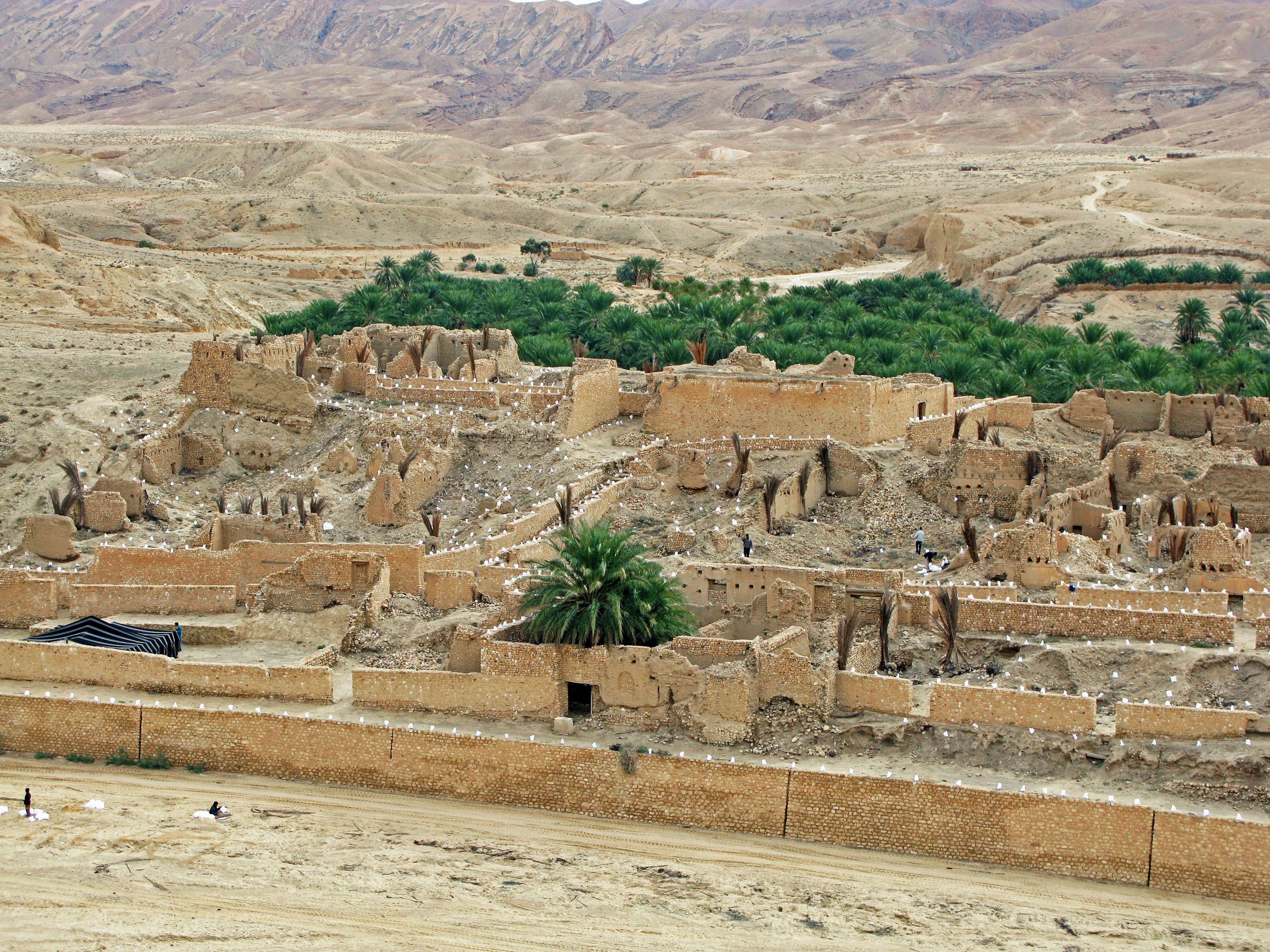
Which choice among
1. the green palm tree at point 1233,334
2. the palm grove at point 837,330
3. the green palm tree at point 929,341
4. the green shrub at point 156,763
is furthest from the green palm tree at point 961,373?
the green shrub at point 156,763

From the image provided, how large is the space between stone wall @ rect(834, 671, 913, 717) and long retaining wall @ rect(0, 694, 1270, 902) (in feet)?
5.17

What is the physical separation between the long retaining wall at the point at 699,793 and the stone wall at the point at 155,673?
0.74 metres

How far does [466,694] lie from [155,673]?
4.66 meters

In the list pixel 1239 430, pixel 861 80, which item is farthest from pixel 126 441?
pixel 861 80

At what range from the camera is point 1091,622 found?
2467cm

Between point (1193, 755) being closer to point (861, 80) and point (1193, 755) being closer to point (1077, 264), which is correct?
point (1077, 264)

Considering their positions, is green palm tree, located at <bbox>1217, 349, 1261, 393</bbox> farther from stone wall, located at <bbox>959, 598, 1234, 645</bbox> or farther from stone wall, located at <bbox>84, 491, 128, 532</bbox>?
stone wall, located at <bbox>84, 491, 128, 532</bbox>

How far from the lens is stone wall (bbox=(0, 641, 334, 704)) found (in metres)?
25.0

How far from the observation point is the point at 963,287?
70562mm

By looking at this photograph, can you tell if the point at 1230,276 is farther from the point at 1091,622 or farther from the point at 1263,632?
the point at 1091,622

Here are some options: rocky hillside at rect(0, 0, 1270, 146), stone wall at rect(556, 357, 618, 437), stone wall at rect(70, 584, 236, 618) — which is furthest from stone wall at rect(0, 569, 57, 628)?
rocky hillside at rect(0, 0, 1270, 146)

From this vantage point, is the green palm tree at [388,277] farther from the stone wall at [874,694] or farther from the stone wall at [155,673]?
the stone wall at [874,694]

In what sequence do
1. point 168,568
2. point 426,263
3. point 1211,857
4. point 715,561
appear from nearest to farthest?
point 1211,857, point 715,561, point 168,568, point 426,263

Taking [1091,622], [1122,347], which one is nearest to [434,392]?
[1122,347]
